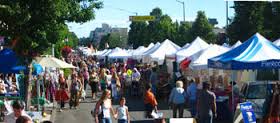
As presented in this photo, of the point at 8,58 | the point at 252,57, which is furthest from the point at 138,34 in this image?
the point at 252,57

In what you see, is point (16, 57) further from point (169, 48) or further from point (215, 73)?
point (169, 48)

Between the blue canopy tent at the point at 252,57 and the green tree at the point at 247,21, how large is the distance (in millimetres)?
46714

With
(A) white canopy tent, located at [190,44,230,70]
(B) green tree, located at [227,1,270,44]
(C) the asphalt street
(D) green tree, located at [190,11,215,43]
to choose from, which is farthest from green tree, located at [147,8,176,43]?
(A) white canopy tent, located at [190,44,230,70]

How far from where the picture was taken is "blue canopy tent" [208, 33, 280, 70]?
15.8 m

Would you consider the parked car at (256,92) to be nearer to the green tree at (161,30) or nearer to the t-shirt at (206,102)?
the t-shirt at (206,102)

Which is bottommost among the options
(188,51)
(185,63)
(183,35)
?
(185,63)

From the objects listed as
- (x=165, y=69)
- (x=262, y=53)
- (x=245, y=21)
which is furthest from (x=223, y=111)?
(x=245, y=21)

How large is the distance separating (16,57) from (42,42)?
4.83ft

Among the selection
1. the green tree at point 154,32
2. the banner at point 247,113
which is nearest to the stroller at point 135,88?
the banner at point 247,113

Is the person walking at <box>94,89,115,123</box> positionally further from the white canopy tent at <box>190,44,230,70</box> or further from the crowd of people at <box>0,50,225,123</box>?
the white canopy tent at <box>190,44,230,70</box>

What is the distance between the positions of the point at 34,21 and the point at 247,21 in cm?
4947

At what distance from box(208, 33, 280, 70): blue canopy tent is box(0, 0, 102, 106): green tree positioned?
4.56 meters

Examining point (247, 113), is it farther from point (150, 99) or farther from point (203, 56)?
point (203, 56)

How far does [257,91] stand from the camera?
18.6 m
